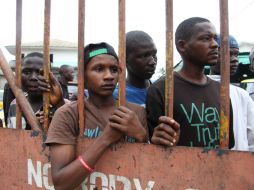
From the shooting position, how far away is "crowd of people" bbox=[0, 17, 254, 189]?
5.26 feet

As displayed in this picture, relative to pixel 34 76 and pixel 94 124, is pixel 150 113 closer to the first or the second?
pixel 94 124

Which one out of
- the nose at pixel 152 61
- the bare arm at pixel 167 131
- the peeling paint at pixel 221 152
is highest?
the nose at pixel 152 61

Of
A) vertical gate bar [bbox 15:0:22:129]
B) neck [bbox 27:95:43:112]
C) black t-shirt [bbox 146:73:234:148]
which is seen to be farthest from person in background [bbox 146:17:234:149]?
neck [bbox 27:95:43:112]

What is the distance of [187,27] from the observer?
190 centimetres

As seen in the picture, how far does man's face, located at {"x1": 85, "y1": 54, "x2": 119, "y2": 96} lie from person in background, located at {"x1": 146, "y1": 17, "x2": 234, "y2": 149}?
19cm

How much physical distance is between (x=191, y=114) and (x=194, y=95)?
0.11 meters

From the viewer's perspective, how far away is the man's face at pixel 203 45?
1.81 m

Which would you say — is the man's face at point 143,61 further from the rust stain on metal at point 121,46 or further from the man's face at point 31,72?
the rust stain on metal at point 121,46

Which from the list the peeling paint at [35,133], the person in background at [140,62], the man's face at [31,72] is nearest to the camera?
the peeling paint at [35,133]

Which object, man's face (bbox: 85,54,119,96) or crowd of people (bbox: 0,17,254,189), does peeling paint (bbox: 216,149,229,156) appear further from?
man's face (bbox: 85,54,119,96)

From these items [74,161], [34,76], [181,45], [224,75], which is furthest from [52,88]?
[224,75]

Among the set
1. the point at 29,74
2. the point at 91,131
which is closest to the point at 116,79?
the point at 91,131

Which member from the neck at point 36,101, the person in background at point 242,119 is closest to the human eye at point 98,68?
the person in background at point 242,119

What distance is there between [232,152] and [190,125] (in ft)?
1.06
